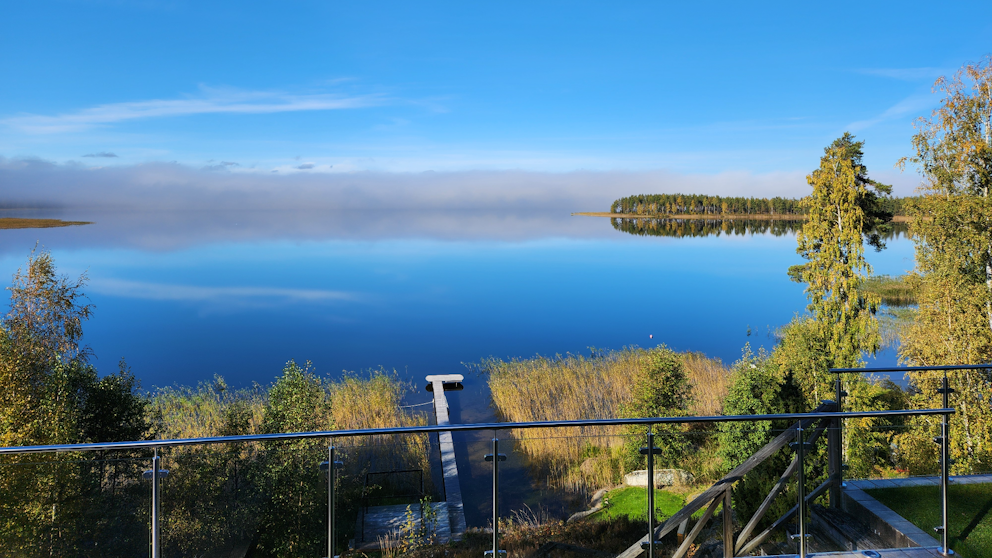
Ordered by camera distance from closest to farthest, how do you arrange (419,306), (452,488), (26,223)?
(452,488) → (419,306) → (26,223)

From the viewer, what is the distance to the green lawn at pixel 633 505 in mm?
3619

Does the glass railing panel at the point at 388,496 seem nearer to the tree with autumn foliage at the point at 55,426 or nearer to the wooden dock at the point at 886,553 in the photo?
the tree with autumn foliage at the point at 55,426

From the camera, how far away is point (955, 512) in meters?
3.92

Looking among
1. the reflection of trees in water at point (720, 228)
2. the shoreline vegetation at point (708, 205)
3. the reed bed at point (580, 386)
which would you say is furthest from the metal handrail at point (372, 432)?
the shoreline vegetation at point (708, 205)

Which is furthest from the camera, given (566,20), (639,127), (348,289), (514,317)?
(639,127)

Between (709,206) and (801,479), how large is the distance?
125 metres

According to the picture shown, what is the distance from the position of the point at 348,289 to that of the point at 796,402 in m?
35.7

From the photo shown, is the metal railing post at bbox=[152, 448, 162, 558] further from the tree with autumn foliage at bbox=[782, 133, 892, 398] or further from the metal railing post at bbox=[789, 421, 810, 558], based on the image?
the tree with autumn foliage at bbox=[782, 133, 892, 398]

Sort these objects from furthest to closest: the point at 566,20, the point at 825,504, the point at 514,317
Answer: the point at 566,20
the point at 514,317
the point at 825,504

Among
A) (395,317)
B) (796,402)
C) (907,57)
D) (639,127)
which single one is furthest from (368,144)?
(796,402)

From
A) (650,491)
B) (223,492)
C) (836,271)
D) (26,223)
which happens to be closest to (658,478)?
(650,491)

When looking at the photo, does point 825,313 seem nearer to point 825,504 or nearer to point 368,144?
point 825,504

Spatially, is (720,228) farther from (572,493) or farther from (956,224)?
(572,493)

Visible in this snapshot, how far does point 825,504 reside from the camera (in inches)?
169
